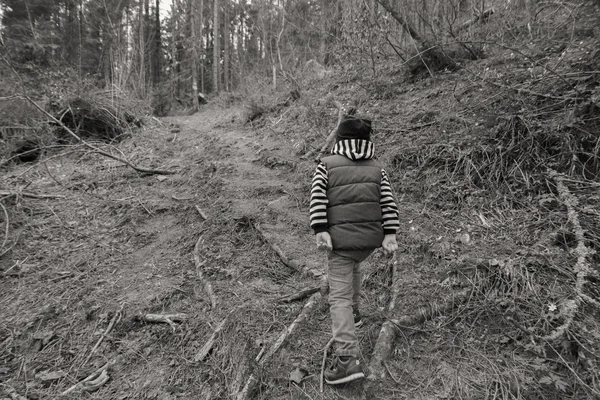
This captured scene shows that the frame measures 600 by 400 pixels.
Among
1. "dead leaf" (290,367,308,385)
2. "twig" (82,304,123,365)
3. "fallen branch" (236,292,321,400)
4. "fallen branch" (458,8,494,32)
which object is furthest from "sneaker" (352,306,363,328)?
"fallen branch" (458,8,494,32)

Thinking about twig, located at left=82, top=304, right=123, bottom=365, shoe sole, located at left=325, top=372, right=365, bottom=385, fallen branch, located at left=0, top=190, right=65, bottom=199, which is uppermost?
fallen branch, located at left=0, top=190, right=65, bottom=199

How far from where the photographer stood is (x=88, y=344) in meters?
3.14

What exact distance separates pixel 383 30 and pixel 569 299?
250 inches

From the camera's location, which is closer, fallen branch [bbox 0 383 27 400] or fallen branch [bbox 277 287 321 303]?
fallen branch [bbox 0 383 27 400]

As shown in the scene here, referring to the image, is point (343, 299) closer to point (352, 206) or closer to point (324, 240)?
point (324, 240)

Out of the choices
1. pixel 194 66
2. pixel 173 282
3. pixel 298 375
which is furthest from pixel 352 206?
pixel 194 66

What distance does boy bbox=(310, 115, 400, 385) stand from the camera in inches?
95.9

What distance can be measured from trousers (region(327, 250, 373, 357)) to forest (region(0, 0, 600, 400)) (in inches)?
10.8

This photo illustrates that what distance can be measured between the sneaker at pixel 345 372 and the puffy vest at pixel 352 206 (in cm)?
81

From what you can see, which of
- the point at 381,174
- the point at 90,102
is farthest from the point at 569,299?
the point at 90,102

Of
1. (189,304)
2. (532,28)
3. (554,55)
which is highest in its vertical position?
(532,28)

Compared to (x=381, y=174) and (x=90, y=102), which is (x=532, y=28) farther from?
(x=90, y=102)

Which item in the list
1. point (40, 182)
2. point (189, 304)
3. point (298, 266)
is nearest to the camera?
point (189, 304)

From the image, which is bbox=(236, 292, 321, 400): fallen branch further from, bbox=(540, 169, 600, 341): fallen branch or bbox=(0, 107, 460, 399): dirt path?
bbox=(540, 169, 600, 341): fallen branch
